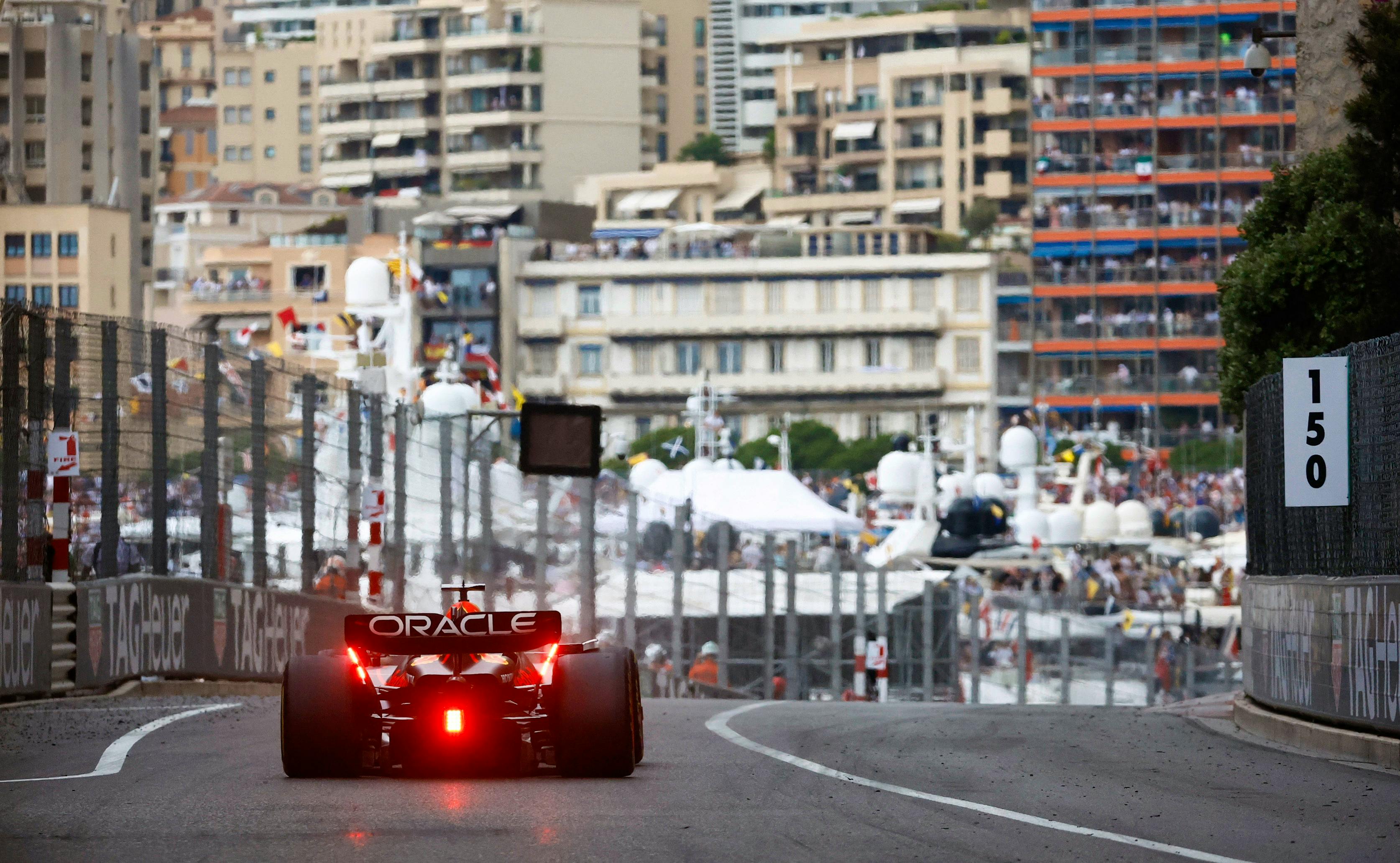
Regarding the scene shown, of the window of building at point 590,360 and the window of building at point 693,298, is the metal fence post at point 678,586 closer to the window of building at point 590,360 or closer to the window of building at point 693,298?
the window of building at point 693,298

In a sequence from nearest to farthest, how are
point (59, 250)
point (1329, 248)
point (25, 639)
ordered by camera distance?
point (25, 639) → point (1329, 248) → point (59, 250)

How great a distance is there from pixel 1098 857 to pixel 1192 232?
118 metres

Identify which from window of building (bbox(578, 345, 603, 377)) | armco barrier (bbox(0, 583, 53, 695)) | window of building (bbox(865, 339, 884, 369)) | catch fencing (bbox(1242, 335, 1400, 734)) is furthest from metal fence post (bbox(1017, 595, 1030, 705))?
window of building (bbox(578, 345, 603, 377))

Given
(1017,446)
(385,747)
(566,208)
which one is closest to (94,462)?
(385,747)

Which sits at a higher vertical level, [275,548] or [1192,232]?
[1192,232]

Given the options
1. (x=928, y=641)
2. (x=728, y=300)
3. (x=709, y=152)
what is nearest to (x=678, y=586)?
(x=928, y=641)

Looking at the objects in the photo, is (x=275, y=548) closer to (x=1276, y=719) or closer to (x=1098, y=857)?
(x=1276, y=719)

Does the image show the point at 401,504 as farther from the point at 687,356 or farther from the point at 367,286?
the point at 687,356

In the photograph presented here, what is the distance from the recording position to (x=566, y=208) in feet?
516

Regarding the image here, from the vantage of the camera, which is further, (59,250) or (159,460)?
(59,250)

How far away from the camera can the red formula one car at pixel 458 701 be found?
12.1 metres

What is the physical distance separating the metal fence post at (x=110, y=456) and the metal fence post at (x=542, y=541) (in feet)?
39.8

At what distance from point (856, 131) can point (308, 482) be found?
12825 cm

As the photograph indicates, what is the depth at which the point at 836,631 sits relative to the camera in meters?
39.3
